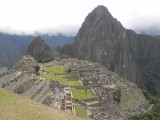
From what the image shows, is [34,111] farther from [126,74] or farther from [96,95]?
[126,74]

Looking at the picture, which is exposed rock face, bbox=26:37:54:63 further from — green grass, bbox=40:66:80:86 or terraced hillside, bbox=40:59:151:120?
terraced hillside, bbox=40:59:151:120

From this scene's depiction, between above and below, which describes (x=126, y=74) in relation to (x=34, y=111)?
below

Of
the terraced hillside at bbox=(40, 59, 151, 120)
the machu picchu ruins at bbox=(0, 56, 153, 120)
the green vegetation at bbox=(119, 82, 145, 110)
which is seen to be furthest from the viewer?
the green vegetation at bbox=(119, 82, 145, 110)

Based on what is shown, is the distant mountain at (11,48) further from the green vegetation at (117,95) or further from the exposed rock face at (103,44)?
the green vegetation at (117,95)

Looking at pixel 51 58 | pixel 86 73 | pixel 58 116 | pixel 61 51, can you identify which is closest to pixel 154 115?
pixel 86 73

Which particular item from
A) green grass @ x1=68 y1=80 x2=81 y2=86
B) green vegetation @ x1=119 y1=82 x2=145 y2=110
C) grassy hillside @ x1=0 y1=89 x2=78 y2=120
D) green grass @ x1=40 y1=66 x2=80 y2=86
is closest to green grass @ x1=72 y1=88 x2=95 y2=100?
green vegetation @ x1=119 y1=82 x2=145 y2=110

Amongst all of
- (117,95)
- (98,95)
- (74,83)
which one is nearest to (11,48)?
(74,83)
